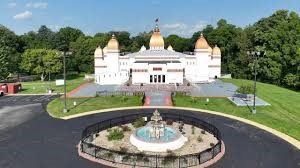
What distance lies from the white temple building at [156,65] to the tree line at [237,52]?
13978 millimetres

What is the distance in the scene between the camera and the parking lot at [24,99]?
52500 mm

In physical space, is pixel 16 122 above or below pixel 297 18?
below

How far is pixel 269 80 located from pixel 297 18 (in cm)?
1788

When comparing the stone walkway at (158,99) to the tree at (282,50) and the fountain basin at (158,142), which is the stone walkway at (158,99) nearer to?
the fountain basin at (158,142)

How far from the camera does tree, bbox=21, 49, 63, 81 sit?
8356 cm

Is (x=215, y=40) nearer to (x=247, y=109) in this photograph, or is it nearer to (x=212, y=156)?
(x=247, y=109)

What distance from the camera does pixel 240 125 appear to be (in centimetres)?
3619

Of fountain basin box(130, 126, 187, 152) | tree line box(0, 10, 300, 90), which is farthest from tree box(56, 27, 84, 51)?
fountain basin box(130, 126, 187, 152)

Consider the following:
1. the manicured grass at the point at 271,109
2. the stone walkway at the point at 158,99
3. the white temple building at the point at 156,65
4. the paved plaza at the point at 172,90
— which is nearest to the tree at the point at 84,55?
the white temple building at the point at 156,65

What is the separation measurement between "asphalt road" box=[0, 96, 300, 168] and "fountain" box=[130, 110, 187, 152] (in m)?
4.72

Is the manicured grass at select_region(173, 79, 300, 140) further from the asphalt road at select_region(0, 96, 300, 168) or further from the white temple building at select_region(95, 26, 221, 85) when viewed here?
the white temple building at select_region(95, 26, 221, 85)

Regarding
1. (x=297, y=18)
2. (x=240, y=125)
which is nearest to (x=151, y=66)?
(x=240, y=125)

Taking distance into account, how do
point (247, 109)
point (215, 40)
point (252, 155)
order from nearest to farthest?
point (252, 155)
point (247, 109)
point (215, 40)

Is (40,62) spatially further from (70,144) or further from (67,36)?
(70,144)
